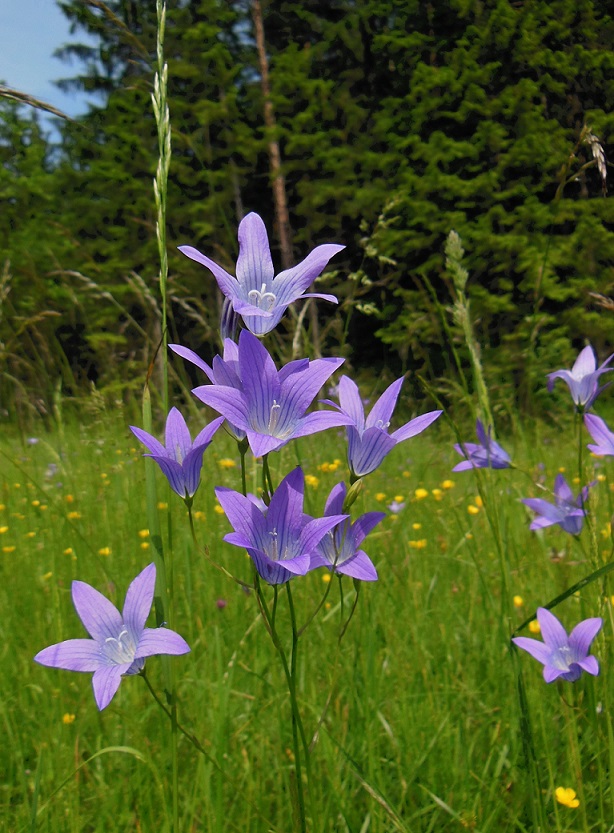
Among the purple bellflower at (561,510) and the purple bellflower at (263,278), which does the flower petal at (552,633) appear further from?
the purple bellflower at (263,278)

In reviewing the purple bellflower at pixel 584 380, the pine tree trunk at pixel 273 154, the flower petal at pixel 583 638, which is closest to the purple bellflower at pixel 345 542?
the flower petal at pixel 583 638

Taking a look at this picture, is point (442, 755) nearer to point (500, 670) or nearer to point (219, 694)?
point (500, 670)

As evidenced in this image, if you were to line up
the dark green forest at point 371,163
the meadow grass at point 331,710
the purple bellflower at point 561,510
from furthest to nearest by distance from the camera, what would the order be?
the dark green forest at point 371,163
the purple bellflower at point 561,510
the meadow grass at point 331,710

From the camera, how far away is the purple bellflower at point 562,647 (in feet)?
3.46

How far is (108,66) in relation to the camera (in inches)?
727

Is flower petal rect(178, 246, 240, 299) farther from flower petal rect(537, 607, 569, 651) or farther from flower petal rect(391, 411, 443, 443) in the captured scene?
flower petal rect(537, 607, 569, 651)

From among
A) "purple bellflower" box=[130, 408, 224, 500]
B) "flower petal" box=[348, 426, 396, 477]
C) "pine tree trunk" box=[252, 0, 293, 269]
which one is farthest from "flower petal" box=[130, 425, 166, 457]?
"pine tree trunk" box=[252, 0, 293, 269]

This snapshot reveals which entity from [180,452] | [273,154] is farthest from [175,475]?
[273,154]

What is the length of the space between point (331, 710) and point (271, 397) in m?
1.01

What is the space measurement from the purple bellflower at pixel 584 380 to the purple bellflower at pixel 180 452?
74 centimetres

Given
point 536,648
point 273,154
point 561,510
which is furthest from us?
point 273,154

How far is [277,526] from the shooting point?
0.70 meters

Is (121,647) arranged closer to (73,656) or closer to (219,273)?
(73,656)

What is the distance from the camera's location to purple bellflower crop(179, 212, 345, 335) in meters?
0.74
